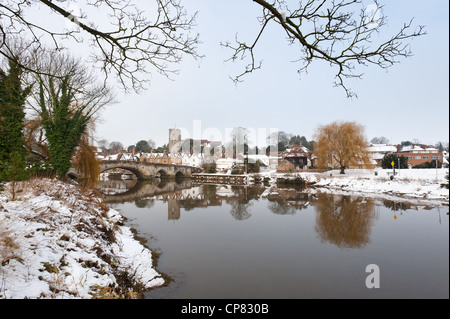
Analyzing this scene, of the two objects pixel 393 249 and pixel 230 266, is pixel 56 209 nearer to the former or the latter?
pixel 230 266

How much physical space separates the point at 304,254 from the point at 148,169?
37.3 m

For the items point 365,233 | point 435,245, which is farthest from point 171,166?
point 435,245

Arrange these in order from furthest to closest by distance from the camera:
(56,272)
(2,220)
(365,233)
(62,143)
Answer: (62,143) < (365,233) < (2,220) < (56,272)

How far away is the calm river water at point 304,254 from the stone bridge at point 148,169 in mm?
24760

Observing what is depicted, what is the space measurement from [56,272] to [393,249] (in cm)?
799

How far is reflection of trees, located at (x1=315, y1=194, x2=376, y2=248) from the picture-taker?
28.6ft

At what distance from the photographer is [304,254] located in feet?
24.3

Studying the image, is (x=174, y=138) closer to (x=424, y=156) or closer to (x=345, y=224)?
(x=345, y=224)

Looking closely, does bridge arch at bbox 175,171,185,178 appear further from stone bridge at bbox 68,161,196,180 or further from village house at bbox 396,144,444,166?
village house at bbox 396,144,444,166

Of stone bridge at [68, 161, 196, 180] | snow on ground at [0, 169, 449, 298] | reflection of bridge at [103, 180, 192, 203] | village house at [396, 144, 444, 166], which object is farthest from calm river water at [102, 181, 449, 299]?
stone bridge at [68, 161, 196, 180]

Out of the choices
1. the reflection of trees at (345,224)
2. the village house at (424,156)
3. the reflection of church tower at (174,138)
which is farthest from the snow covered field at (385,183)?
the reflection of church tower at (174,138)

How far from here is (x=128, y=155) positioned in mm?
68000

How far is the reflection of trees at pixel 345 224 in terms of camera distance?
343 inches

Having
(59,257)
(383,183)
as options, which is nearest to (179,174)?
(383,183)
